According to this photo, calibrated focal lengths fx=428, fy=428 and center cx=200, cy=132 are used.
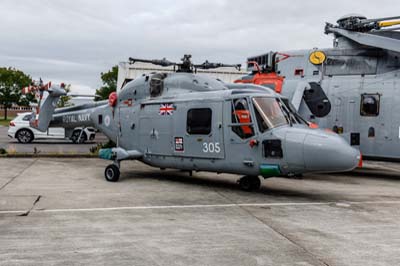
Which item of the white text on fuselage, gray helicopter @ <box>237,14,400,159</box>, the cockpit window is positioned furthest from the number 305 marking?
the white text on fuselage

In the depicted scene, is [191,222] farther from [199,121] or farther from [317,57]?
[317,57]

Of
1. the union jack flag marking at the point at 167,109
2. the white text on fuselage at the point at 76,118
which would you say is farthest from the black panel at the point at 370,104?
the white text on fuselage at the point at 76,118

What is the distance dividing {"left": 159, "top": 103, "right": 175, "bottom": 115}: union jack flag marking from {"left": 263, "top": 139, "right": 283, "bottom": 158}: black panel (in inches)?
106

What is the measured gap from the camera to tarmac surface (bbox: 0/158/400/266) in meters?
4.76

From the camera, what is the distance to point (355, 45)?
12625 millimetres

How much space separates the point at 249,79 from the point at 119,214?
8.51 metres

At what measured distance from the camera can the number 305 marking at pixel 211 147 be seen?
29.8 feet

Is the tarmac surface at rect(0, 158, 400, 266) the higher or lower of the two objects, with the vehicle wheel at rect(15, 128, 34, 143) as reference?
lower

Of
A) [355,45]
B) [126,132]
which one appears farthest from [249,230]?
[355,45]

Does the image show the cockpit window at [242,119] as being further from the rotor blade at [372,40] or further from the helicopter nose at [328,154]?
the rotor blade at [372,40]

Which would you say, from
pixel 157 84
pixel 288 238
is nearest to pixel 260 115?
pixel 157 84

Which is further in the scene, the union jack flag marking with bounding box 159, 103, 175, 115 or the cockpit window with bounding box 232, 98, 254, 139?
the union jack flag marking with bounding box 159, 103, 175, 115

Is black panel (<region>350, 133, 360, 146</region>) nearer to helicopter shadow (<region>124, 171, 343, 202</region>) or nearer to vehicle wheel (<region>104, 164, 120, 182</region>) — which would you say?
helicopter shadow (<region>124, 171, 343, 202</region>)

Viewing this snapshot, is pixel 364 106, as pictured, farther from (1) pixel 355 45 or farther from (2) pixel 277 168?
(2) pixel 277 168
